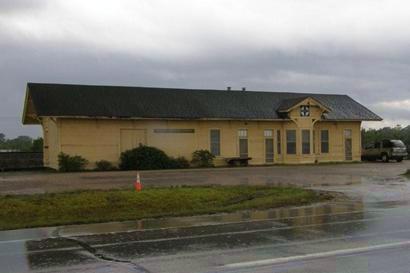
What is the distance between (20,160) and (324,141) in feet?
73.5

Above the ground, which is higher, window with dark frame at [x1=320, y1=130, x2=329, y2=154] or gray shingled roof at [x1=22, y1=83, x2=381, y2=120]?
gray shingled roof at [x1=22, y1=83, x2=381, y2=120]

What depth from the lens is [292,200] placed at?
1762 cm

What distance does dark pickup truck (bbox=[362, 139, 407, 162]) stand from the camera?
47500 mm

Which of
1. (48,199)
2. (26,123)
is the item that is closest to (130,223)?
(48,199)

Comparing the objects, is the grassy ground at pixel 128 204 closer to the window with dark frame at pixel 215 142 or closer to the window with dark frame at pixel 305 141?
the window with dark frame at pixel 215 142

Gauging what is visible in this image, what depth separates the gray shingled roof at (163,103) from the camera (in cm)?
3662

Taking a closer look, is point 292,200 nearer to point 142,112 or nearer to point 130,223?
point 130,223

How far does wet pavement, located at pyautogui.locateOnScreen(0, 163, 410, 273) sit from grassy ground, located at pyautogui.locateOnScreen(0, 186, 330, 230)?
111 centimetres

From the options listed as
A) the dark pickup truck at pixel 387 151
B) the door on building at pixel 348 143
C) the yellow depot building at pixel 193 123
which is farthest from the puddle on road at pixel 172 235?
the dark pickup truck at pixel 387 151

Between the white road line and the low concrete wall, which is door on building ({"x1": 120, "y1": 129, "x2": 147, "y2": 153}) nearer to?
the low concrete wall

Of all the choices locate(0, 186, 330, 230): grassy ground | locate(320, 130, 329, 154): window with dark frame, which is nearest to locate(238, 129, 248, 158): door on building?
locate(320, 130, 329, 154): window with dark frame

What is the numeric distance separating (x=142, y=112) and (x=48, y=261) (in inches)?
1169

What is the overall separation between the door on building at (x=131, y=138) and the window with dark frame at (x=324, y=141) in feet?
47.4

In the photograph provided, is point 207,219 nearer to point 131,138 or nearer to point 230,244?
point 230,244
